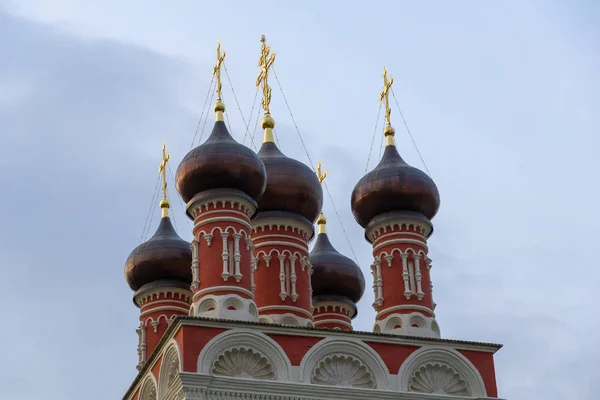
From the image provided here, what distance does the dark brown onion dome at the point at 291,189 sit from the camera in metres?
20.1

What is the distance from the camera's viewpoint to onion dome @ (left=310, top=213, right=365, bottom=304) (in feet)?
71.2

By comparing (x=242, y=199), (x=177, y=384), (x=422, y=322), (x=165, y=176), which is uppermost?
(x=165, y=176)

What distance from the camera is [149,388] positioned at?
58.2 ft

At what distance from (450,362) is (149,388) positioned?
3.96 meters

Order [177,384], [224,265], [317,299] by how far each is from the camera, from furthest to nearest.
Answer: [317,299]
[224,265]
[177,384]

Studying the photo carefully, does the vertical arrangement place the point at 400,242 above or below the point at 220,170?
below

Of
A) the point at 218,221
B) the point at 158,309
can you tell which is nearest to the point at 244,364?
the point at 218,221

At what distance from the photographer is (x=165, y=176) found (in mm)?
22703

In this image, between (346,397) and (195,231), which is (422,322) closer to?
(346,397)

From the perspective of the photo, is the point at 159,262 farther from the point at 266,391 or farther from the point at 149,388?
the point at 266,391

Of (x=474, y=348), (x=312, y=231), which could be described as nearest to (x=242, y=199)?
(x=312, y=231)

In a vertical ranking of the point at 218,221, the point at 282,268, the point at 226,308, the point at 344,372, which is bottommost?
the point at 344,372

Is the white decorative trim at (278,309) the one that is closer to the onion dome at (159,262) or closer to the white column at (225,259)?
the white column at (225,259)

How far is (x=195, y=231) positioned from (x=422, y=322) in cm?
343
